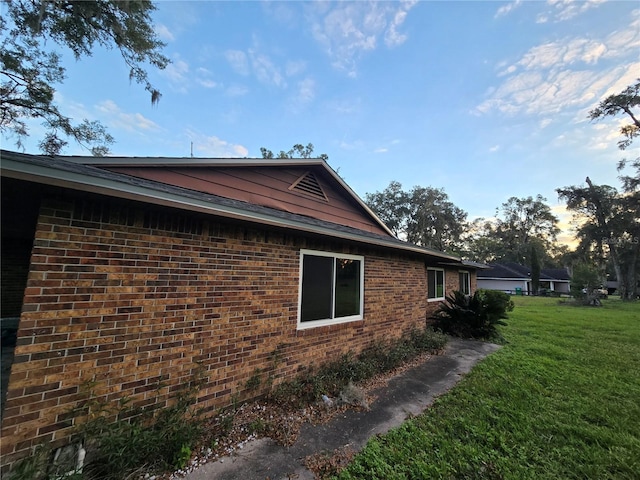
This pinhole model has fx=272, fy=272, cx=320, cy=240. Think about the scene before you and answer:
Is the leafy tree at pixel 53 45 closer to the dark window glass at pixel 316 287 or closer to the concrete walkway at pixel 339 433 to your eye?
the dark window glass at pixel 316 287

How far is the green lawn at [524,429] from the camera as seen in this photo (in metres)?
2.67

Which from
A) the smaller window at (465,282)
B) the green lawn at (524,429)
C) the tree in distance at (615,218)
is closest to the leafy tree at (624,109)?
the tree in distance at (615,218)

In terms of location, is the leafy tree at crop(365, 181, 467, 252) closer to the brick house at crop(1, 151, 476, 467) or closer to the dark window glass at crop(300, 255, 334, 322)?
the brick house at crop(1, 151, 476, 467)

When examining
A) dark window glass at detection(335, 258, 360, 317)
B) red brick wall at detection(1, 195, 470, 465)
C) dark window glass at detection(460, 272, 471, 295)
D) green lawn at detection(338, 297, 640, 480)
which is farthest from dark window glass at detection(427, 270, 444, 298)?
red brick wall at detection(1, 195, 470, 465)

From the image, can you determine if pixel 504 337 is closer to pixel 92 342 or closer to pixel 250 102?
pixel 92 342

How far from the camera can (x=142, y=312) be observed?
2.80 m

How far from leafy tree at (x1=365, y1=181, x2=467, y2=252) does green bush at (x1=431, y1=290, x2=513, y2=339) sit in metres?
25.0

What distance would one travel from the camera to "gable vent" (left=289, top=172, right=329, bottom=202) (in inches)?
293

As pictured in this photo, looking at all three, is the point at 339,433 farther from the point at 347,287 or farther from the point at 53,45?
the point at 53,45

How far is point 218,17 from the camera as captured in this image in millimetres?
7203

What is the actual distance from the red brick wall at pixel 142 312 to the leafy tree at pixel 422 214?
31275mm

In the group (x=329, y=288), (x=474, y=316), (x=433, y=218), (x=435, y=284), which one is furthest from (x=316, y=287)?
(x=433, y=218)

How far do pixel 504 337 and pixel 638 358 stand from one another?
109 inches

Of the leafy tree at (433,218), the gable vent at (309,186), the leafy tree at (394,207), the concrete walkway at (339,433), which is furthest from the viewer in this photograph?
the leafy tree at (394,207)
